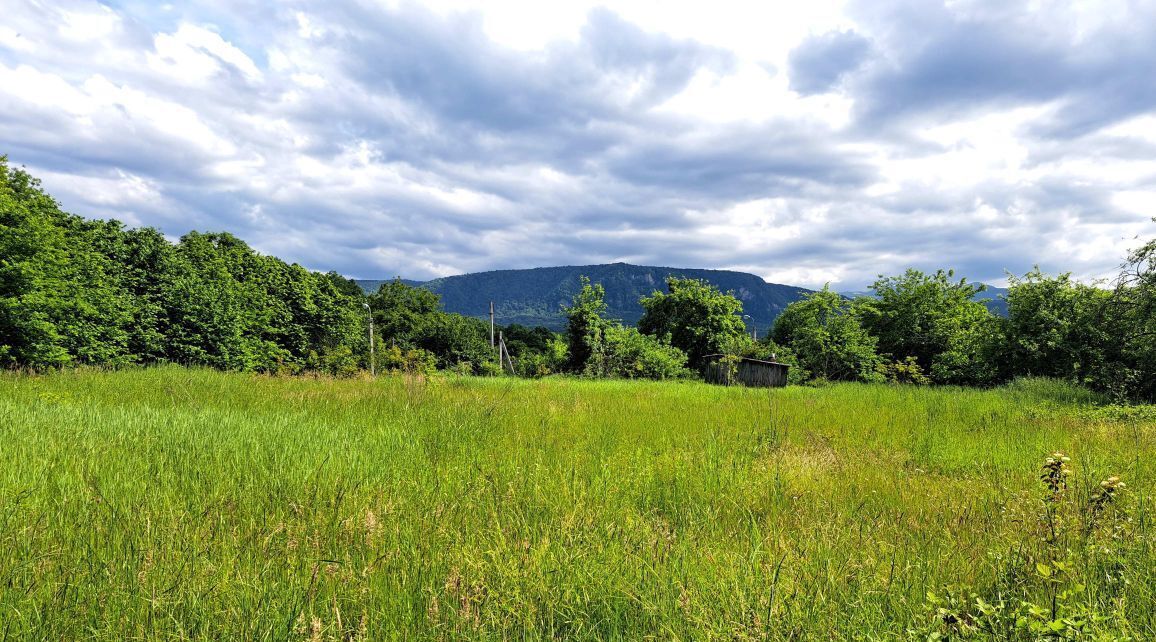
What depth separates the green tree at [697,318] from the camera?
3147 centimetres

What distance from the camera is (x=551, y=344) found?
90.9 feet

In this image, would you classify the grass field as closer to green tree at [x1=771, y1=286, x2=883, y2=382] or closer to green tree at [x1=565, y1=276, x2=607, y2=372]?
green tree at [x1=565, y1=276, x2=607, y2=372]

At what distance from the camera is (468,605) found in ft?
6.86

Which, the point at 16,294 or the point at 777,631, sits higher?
the point at 16,294

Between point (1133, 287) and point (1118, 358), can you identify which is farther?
point (1118, 358)

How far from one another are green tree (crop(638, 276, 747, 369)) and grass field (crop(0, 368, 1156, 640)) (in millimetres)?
25360

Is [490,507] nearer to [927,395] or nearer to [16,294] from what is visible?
[927,395]

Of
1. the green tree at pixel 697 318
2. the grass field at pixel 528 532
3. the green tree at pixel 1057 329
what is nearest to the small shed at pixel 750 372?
the green tree at pixel 697 318

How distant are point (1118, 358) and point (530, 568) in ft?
66.2

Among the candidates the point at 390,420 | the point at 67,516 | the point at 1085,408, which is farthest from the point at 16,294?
the point at 1085,408

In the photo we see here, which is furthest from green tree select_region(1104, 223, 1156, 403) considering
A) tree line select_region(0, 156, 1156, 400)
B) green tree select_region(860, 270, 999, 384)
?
green tree select_region(860, 270, 999, 384)

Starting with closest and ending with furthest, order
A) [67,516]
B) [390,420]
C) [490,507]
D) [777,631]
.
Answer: [777,631]
[67,516]
[490,507]
[390,420]

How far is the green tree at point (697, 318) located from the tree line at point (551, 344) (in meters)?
0.09

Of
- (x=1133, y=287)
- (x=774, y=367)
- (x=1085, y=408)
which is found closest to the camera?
(x=1085, y=408)
